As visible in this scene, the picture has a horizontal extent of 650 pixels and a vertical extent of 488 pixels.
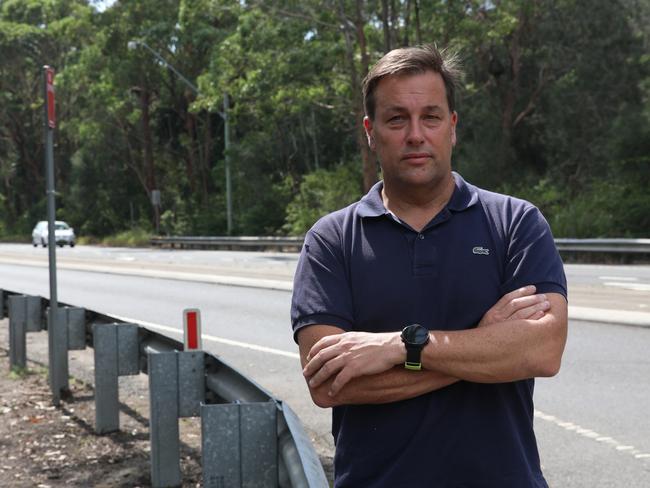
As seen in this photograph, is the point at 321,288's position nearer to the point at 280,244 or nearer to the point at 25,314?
the point at 25,314

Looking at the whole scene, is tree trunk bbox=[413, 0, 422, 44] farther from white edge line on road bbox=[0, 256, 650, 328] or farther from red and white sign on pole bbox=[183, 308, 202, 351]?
red and white sign on pole bbox=[183, 308, 202, 351]

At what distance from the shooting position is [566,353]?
1046cm

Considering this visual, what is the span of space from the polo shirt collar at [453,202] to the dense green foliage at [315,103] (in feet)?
66.3

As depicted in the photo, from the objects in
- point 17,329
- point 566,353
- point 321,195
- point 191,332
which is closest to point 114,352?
point 191,332

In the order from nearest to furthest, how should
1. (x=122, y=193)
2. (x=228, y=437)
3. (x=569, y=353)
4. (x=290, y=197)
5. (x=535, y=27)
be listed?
(x=228, y=437) < (x=569, y=353) < (x=535, y=27) < (x=290, y=197) < (x=122, y=193)

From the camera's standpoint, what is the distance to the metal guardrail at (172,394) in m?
3.59

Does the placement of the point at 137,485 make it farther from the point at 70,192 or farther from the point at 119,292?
the point at 70,192

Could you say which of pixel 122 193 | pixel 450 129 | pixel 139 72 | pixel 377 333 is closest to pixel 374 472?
pixel 377 333

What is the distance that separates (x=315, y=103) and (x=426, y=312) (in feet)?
105

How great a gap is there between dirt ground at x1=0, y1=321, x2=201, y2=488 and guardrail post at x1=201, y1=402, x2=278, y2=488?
83.8 inches

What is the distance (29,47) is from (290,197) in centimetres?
2593

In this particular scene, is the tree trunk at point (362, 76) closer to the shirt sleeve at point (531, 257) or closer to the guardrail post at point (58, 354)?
the guardrail post at point (58, 354)

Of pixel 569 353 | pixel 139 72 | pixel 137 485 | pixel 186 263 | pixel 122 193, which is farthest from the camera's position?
pixel 122 193

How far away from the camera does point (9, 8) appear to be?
62.7m
